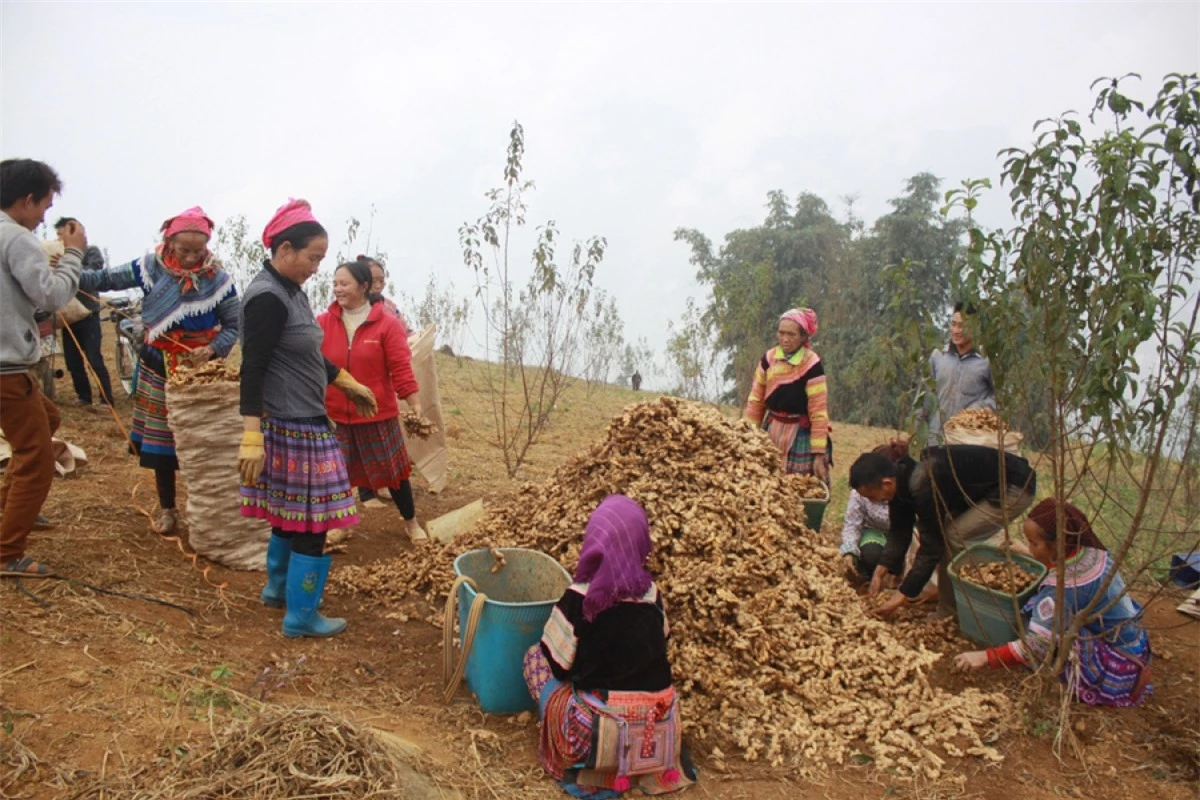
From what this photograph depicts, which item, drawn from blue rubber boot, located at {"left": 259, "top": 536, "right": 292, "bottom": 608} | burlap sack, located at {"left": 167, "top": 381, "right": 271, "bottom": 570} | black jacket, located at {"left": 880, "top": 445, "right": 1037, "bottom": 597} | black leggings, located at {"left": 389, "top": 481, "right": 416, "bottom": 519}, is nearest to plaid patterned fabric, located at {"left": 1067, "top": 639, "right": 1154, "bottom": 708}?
black jacket, located at {"left": 880, "top": 445, "right": 1037, "bottom": 597}

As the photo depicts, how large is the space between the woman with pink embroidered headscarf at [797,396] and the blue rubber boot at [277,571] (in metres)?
2.56

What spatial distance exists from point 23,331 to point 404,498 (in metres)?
2.06

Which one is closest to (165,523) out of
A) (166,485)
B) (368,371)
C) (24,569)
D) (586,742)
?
(166,485)

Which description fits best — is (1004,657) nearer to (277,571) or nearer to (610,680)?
(610,680)

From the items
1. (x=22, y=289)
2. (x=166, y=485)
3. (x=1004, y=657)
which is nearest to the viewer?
(x=22, y=289)

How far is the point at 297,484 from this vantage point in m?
2.98

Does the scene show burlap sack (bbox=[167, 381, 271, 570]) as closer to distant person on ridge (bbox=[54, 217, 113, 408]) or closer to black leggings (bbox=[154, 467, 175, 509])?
black leggings (bbox=[154, 467, 175, 509])

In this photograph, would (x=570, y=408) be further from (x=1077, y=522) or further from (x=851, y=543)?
(x=1077, y=522)

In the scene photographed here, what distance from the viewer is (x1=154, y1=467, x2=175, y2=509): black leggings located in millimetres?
3777

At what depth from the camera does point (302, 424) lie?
118 inches

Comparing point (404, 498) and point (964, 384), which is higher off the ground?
point (964, 384)

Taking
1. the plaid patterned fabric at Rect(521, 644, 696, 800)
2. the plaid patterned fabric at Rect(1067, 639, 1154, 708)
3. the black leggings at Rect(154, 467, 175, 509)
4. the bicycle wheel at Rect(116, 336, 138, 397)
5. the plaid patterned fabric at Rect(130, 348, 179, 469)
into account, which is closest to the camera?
the plaid patterned fabric at Rect(521, 644, 696, 800)

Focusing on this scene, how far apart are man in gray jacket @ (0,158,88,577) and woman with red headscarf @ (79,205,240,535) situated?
1.79 feet

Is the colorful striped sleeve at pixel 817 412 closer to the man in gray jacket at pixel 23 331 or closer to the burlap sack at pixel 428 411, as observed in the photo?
the burlap sack at pixel 428 411
